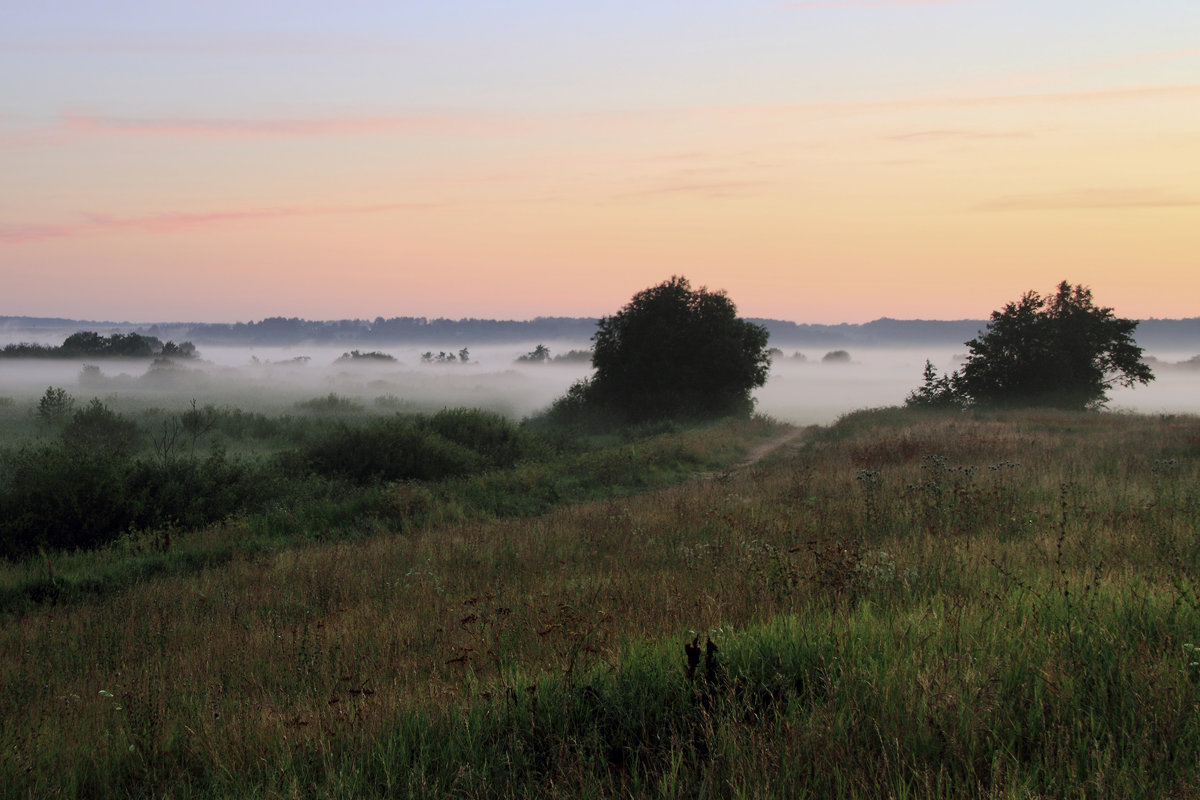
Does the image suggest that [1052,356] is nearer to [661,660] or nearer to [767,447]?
[767,447]

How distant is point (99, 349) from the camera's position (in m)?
82.2

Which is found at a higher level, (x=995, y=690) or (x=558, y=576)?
(x=995, y=690)

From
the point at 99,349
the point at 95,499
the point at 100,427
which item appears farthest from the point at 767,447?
the point at 99,349

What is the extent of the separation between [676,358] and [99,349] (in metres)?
74.3

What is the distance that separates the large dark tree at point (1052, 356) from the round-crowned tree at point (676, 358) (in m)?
12.6

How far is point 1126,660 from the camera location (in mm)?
3758

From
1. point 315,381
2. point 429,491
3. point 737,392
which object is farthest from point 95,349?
point 429,491

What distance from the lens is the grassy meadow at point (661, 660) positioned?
10.5 ft

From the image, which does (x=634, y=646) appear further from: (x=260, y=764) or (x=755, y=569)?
(x=755, y=569)

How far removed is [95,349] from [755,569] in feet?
319

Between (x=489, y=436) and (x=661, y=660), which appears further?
(x=489, y=436)

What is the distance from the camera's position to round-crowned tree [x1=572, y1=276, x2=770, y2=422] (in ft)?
137

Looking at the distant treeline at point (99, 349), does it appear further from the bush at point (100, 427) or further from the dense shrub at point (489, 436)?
the dense shrub at point (489, 436)

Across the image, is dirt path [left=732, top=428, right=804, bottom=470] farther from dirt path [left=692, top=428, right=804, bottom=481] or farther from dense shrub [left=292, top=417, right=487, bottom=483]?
dense shrub [left=292, top=417, right=487, bottom=483]
